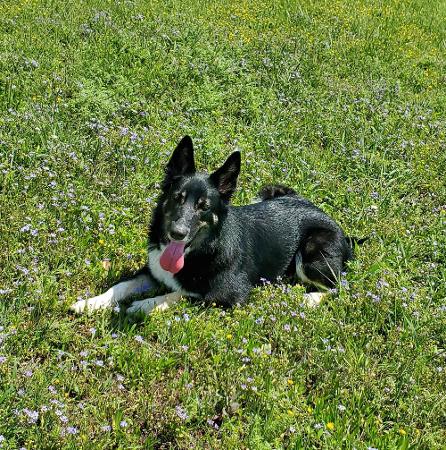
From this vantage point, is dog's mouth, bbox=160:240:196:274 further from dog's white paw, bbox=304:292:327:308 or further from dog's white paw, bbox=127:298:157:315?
dog's white paw, bbox=304:292:327:308

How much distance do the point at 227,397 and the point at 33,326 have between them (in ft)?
4.76

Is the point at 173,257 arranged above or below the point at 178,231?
below

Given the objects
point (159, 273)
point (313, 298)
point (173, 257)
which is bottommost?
point (313, 298)

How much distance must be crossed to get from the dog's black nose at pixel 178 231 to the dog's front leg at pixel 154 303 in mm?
587

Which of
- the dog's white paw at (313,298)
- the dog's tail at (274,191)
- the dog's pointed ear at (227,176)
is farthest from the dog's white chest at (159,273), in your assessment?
the dog's tail at (274,191)

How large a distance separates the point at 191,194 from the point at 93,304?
1.15 meters

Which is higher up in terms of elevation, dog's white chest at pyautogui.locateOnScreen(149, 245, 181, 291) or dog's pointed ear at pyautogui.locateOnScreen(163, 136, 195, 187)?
dog's pointed ear at pyautogui.locateOnScreen(163, 136, 195, 187)

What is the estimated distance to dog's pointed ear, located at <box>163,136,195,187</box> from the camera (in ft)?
16.1

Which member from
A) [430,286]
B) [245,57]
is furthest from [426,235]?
[245,57]

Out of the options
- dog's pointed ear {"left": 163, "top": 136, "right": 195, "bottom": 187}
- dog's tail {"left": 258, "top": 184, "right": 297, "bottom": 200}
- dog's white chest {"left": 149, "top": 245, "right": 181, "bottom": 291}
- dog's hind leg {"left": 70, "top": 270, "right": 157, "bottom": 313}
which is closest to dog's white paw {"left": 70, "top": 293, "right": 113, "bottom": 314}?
dog's hind leg {"left": 70, "top": 270, "right": 157, "bottom": 313}

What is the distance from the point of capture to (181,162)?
5.01 meters

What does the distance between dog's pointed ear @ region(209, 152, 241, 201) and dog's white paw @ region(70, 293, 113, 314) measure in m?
1.26

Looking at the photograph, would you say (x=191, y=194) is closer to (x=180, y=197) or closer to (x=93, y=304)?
(x=180, y=197)

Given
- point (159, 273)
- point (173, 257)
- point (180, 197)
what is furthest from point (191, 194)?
point (159, 273)
